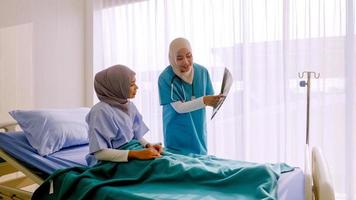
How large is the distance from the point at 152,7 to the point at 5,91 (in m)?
1.45

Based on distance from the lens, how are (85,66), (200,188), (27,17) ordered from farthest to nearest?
1. (85,66)
2. (27,17)
3. (200,188)

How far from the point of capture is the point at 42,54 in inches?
116

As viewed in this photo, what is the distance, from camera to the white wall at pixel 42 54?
8.67 feet

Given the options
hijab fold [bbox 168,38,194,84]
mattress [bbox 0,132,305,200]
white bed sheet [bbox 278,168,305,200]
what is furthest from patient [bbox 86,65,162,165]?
white bed sheet [bbox 278,168,305,200]

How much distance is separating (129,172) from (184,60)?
84cm

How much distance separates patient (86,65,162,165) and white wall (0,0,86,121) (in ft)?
4.37

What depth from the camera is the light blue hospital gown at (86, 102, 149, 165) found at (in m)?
1.54

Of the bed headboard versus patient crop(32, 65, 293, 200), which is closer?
the bed headboard

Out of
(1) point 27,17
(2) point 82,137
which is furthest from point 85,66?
(2) point 82,137

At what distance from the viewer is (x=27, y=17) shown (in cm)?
283

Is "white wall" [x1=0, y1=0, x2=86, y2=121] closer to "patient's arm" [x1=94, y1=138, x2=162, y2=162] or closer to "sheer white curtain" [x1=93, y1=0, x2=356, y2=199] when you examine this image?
"sheer white curtain" [x1=93, y1=0, x2=356, y2=199]

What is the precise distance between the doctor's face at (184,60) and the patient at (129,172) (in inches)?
17.8

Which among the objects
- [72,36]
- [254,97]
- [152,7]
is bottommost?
[254,97]

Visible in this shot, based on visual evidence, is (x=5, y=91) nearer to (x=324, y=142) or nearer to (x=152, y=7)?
(x=152, y=7)
